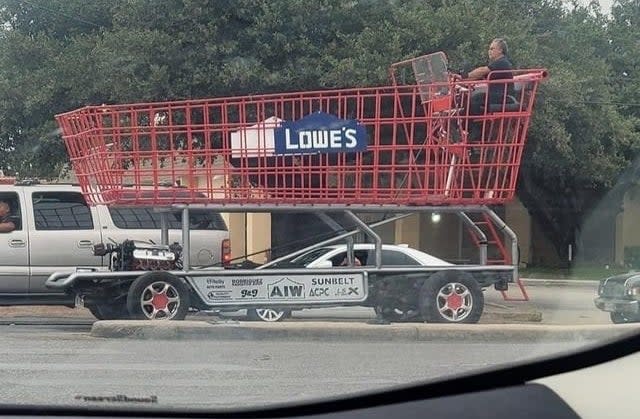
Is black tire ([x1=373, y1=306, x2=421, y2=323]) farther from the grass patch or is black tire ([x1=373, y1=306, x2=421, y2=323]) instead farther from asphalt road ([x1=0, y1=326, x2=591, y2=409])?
asphalt road ([x1=0, y1=326, x2=591, y2=409])

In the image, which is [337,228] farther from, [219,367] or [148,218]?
[219,367]

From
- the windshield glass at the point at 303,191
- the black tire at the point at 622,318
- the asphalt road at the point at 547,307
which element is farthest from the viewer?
the windshield glass at the point at 303,191

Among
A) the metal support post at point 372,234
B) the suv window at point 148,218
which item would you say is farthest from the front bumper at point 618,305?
the suv window at point 148,218

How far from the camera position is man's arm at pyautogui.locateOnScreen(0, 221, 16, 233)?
340 inches

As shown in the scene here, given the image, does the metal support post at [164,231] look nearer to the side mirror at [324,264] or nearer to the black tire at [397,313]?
the side mirror at [324,264]

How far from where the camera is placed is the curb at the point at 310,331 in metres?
5.97

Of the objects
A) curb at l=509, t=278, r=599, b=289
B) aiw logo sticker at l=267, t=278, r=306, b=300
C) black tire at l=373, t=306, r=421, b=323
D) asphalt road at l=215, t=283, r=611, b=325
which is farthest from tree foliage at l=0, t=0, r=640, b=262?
aiw logo sticker at l=267, t=278, r=306, b=300

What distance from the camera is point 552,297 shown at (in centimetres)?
610

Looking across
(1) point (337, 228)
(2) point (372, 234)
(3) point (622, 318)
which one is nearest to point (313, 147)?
(1) point (337, 228)

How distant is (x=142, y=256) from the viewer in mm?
8273

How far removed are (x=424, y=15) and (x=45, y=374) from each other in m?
3.57

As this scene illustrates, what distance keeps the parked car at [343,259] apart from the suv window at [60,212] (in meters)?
1.63

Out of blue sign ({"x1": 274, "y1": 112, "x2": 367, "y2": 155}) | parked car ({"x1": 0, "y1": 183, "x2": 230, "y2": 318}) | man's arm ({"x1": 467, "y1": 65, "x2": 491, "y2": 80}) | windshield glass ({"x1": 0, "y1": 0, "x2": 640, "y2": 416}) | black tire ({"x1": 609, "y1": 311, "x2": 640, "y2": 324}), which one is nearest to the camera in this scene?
black tire ({"x1": 609, "y1": 311, "x2": 640, "y2": 324})

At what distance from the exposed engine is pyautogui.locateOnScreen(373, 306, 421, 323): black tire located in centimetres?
179
